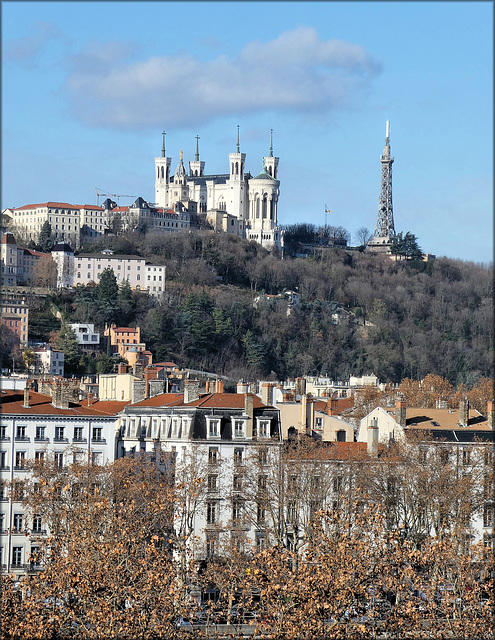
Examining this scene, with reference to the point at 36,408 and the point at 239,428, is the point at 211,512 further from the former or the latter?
the point at 36,408

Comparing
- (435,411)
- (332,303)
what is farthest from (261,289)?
(435,411)

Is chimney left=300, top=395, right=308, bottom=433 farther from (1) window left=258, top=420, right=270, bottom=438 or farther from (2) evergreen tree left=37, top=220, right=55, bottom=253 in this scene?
(2) evergreen tree left=37, top=220, right=55, bottom=253

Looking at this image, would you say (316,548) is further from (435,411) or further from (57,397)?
(435,411)

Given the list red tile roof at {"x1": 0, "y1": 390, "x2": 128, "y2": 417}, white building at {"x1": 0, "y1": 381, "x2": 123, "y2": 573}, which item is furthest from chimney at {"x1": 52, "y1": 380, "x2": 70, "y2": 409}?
red tile roof at {"x1": 0, "y1": 390, "x2": 128, "y2": 417}

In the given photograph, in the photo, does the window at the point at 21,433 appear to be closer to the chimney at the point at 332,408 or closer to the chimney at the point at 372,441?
the chimney at the point at 372,441

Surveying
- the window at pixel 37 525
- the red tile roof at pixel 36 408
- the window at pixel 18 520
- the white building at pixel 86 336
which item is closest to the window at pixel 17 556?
the window at pixel 37 525

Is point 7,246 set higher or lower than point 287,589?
higher

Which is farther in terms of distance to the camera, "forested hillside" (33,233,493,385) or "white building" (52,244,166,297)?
"white building" (52,244,166,297)

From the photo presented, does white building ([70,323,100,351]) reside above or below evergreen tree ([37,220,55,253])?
below
